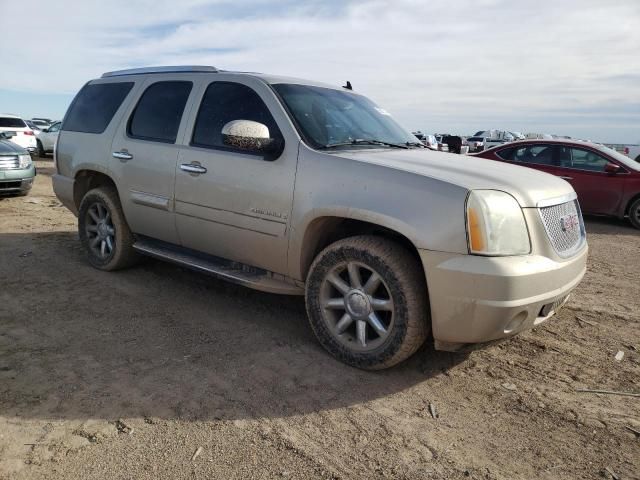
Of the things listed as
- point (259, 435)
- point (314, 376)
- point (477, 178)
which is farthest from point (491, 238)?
point (259, 435)

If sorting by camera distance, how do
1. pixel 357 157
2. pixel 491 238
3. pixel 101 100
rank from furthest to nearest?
pixel 101 100 < pixel 357 157 < pixel 491 238

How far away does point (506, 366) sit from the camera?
362cm

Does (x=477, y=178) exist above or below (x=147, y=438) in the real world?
above

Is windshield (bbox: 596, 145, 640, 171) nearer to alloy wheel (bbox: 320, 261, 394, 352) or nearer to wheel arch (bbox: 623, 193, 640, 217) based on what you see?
wheel arch (bbox: 623, 193, 640, 217)

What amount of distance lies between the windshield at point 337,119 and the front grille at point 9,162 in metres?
7.23

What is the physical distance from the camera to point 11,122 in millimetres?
17578

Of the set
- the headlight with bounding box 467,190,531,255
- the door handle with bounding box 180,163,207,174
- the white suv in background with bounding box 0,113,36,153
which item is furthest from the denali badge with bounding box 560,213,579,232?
the white suv in background with bounding box 0,113,36,153

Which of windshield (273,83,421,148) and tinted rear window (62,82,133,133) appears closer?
windshield (273,83,421,148)

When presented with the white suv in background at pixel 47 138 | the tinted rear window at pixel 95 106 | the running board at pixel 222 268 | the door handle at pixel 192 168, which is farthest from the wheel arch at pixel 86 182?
the white suv in background at pixel 47 138

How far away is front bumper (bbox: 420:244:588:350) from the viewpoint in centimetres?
298

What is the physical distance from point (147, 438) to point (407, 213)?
1867 millimetres

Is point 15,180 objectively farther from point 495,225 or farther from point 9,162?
point 495,225

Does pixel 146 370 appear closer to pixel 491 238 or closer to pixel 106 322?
pixel 106 322

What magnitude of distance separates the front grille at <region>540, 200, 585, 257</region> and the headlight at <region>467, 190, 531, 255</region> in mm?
249
